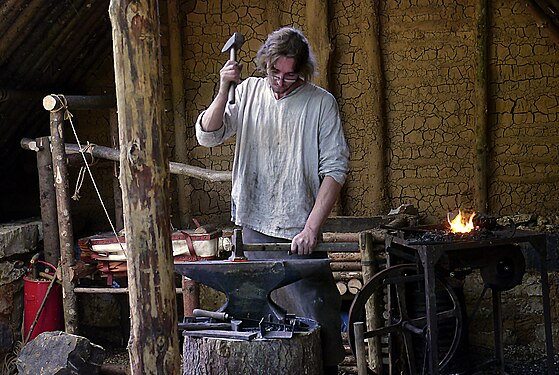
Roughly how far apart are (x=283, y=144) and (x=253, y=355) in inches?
45.8

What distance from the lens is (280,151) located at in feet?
12.8

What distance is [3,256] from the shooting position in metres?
5.64

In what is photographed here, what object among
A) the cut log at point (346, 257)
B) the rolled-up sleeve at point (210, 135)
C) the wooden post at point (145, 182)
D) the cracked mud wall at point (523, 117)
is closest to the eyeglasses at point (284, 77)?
the rolled-up sleeve at point (210, 135)

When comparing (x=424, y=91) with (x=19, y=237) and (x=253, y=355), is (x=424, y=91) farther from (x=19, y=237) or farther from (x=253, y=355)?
(x=253, y=355)

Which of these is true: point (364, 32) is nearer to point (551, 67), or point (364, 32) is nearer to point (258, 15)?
point (258, 15)

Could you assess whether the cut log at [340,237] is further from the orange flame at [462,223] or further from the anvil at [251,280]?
the anvil at [251,280]

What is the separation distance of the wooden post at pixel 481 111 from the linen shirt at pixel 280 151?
338 centimetres

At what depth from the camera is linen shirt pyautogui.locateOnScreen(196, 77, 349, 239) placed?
386 cm

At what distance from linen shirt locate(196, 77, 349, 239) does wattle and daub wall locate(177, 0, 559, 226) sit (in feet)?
10.2

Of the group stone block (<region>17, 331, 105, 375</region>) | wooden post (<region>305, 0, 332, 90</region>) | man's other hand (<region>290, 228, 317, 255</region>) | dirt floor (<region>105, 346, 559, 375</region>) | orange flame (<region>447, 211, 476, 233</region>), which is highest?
wooden post (<region>305, 0, 332, 90</region>)

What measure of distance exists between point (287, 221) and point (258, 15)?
3.72 meters

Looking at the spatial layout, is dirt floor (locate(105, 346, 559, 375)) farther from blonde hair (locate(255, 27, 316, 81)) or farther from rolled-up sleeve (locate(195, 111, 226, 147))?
blonde hair (locate(255, 27, 316, 81))

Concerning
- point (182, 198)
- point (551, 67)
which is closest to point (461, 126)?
point (551, 67)

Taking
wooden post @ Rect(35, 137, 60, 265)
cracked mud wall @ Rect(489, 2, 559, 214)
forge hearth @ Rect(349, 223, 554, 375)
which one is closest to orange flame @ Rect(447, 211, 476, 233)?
forge hearth @ Rect(349, 223, 554, 375)
